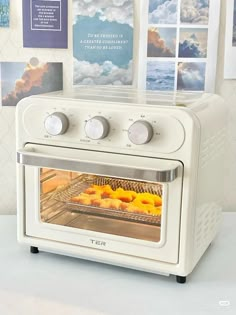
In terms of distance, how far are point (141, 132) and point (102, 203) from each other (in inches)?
8.9

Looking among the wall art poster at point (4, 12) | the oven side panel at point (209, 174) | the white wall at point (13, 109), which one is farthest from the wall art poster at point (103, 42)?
the oven side panel at point (209, 174)

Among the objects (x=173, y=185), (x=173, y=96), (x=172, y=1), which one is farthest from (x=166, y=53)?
(x=173, y=185)

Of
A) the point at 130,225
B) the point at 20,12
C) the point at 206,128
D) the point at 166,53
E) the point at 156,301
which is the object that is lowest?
the point at 156,301

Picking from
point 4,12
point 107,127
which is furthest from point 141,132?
point 4,12

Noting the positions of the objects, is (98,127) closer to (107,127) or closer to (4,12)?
(107,127)

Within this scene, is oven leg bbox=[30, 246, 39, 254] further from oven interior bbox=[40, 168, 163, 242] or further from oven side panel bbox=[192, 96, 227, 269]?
oven side panel bbox=[192, 96, 227, 269]

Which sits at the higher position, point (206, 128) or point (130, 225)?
point (206, 128)

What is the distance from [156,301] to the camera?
1.00 meters

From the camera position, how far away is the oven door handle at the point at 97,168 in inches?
38.1

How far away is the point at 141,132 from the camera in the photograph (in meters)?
0.99

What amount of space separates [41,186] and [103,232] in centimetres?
17

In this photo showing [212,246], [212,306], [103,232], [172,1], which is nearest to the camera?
[212,306]

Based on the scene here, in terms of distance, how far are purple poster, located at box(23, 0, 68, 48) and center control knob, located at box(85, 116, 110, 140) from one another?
465 millimetres

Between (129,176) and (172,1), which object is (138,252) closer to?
(129,176)
